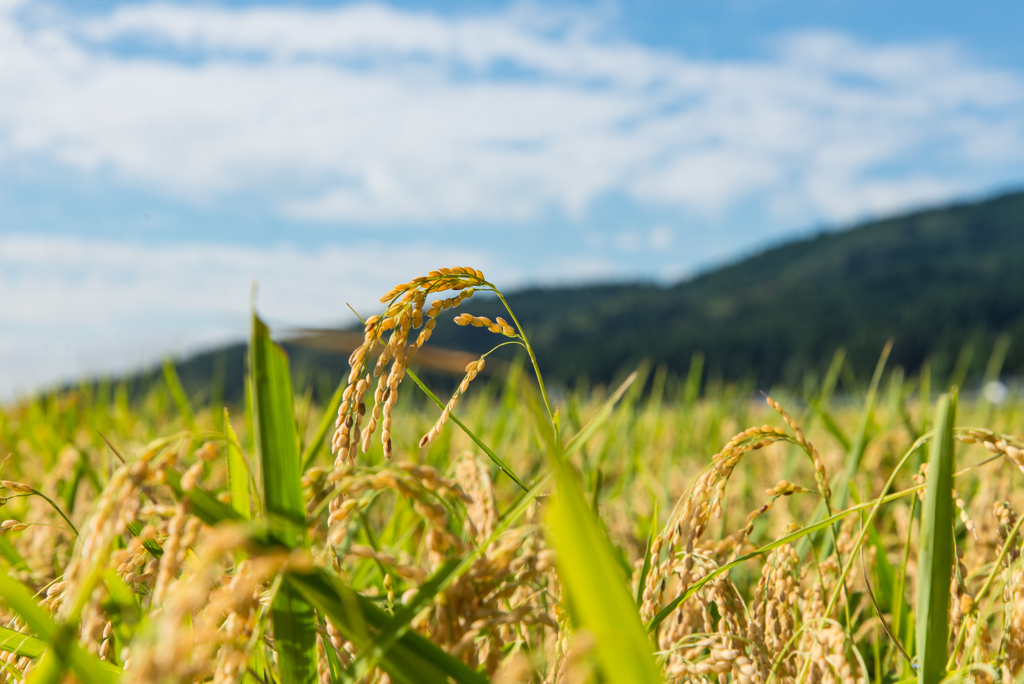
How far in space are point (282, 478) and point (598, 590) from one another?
330 millimetres

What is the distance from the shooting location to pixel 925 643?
83 centimetres

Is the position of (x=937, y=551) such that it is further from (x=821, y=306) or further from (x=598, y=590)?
(x=821, y=306)

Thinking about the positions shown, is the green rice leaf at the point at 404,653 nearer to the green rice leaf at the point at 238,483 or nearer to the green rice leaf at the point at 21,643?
the green rice leaf at the point at 238,483

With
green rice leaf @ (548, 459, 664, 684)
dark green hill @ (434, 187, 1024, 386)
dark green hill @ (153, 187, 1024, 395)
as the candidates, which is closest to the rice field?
green rice leaf @ (548, 459, 664, 684)

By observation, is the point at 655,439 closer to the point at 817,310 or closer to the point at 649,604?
the point at 649,604

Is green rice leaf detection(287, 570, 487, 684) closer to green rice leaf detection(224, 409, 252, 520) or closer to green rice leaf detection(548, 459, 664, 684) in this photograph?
green rice leaf detection(548, 459, 664, 684)

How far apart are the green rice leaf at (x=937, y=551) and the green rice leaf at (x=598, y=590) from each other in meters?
0.44

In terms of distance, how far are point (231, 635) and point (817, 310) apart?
82.0m

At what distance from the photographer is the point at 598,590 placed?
543mm

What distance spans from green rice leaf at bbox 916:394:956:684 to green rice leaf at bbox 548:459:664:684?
0.44m

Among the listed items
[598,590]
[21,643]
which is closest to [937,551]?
[598,590]

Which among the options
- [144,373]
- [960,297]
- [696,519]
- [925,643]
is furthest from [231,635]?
[960,297]

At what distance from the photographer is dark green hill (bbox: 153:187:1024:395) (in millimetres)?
52094

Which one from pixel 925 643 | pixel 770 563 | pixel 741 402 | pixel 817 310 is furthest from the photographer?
pixel 817 310
